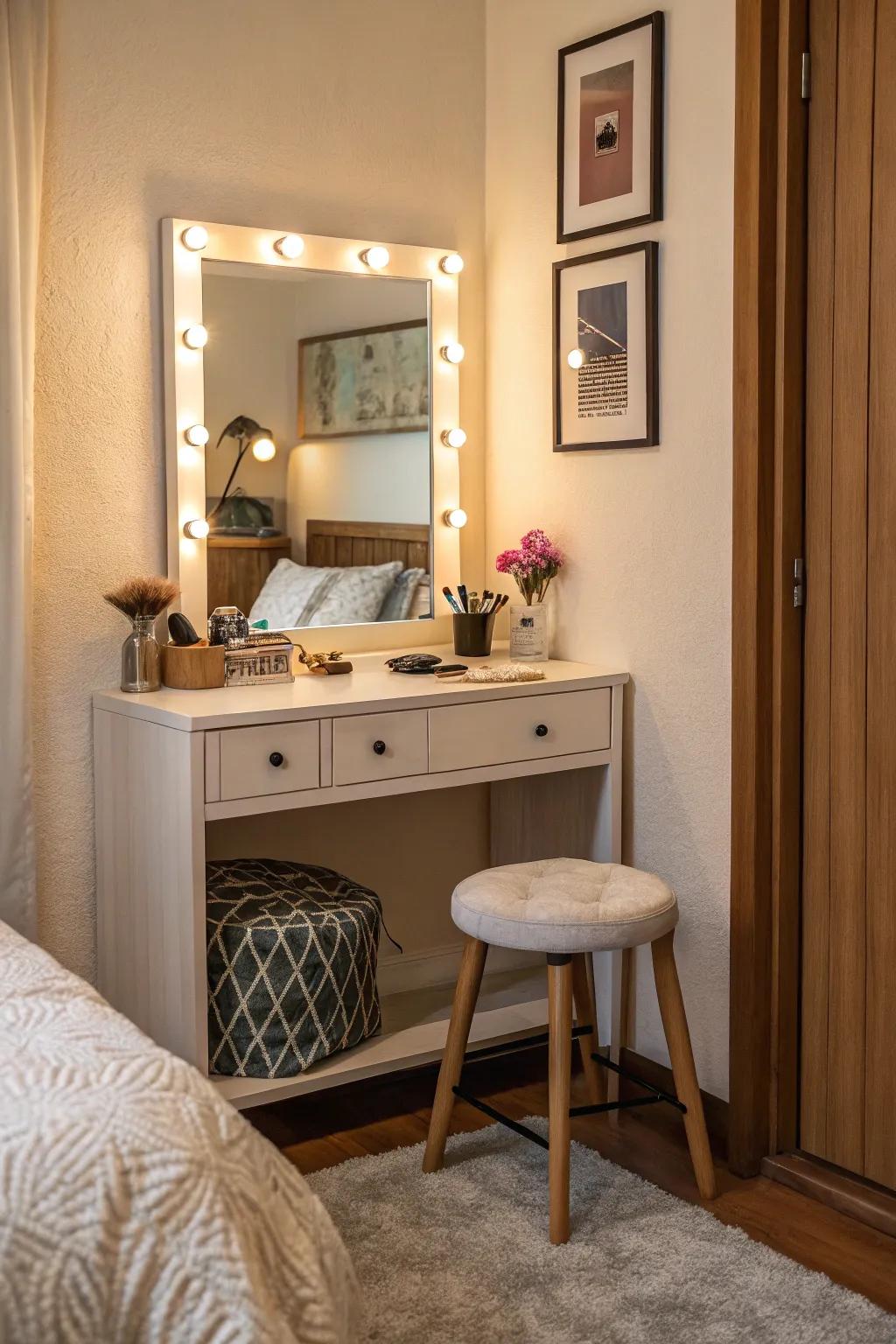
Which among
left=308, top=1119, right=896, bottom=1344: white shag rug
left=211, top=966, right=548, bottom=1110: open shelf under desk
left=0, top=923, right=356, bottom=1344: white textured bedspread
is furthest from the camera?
left=211, top=966, right=548, bottom=1110: open shelf under desk

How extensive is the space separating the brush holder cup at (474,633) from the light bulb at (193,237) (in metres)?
0.95

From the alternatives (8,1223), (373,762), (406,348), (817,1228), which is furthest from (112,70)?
(817,1228)

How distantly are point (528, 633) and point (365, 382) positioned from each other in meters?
0.67

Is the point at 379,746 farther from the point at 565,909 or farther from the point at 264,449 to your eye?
the point at 264,449

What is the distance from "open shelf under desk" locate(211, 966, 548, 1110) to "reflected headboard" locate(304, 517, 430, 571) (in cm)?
98

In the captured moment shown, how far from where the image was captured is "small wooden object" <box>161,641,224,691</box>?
100 inches

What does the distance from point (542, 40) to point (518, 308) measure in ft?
1.88

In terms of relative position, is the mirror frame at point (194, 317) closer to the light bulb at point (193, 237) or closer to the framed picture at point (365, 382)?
the light bulb at point (193, 237)

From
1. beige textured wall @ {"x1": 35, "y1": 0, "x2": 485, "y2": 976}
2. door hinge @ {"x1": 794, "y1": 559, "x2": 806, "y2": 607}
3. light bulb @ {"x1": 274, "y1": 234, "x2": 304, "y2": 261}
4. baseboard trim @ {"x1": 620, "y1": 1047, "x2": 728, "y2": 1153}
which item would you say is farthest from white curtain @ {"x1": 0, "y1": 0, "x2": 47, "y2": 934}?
door hinge @ {"x1": 794, "y1": 559, "x2": 806, "y2": 607}

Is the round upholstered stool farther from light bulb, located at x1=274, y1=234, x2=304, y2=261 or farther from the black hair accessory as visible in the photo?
light bulb, located at x1=274, y1=234, x2=304, y2=261

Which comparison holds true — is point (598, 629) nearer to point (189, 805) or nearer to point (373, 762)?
point (373, 762)

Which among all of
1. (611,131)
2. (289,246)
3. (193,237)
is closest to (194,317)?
(193,237)

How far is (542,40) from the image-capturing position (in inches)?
116

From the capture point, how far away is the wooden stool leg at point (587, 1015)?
2.69 m
